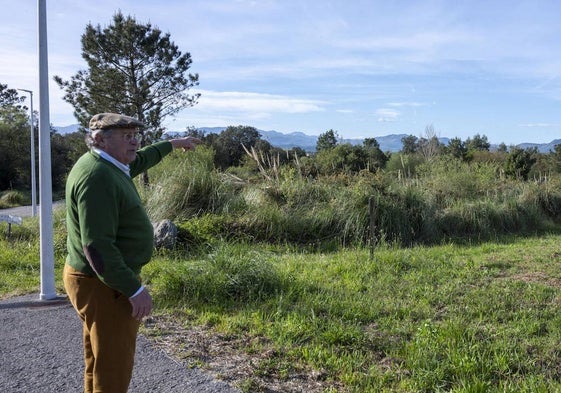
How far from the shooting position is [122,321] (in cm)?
241

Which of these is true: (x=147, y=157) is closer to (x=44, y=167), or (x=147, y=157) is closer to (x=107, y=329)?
(x=107, y=329)

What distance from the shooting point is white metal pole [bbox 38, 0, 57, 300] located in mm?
5523

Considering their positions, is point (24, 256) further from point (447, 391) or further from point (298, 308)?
point (447, 391)

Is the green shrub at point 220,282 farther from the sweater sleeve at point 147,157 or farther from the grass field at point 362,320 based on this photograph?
the sweater sleeve at point 147,157

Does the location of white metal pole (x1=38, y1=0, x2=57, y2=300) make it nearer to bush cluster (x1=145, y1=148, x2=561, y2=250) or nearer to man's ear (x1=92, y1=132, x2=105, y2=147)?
bush cluster (x1=145, y1=148, x2=561, y2=250)

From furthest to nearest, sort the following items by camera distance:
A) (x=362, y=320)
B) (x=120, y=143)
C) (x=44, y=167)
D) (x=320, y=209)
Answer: (x=320, y=209)
(x=44, y=167)
(x=362, y=320)
(x=120, y=143)

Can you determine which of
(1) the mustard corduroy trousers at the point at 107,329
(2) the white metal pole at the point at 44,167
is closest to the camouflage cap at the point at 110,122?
(1) the mustard corduroy trousers at the point at 107,329

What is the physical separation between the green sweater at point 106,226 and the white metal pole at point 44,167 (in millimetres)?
3382

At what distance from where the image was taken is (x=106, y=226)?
2.23m

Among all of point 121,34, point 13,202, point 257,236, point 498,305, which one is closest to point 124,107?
point 121,34

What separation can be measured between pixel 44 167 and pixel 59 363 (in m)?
2.69

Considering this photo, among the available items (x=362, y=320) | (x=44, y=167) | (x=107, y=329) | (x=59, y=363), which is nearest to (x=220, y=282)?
(x=362, y=320)

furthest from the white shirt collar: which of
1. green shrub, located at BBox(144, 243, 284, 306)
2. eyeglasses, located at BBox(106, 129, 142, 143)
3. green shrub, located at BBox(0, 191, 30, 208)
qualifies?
green shrub, located at BBox(0, 191, 30, 208)

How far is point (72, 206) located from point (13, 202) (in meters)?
29.3
